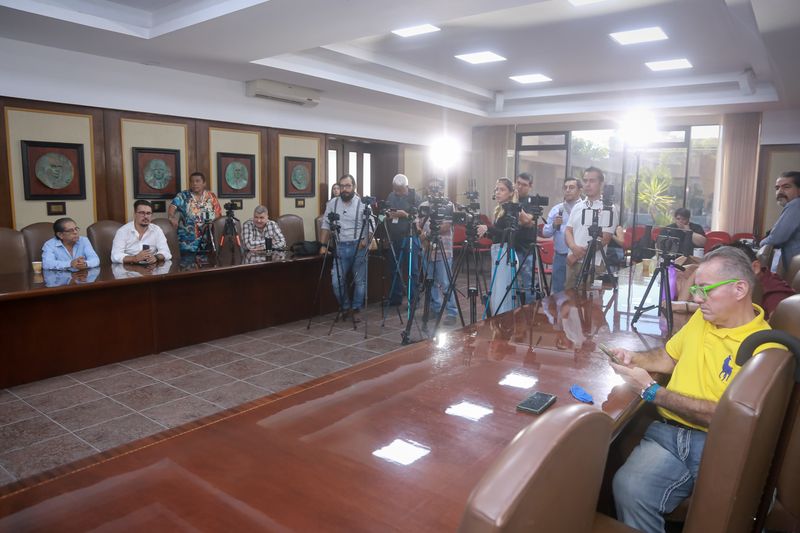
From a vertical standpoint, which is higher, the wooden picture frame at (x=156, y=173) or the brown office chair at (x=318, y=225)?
the wooden picture frame at (x=156, y=173)

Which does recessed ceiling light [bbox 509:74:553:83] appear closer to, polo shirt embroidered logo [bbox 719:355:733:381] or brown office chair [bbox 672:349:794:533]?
polo shirt embroidered logo [bbox 719:355:733:381]

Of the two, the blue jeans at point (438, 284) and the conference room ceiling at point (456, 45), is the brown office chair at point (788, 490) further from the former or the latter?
the blue jeans at point (438, 284)

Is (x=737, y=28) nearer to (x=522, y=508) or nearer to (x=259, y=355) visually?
(x=259, y=355)

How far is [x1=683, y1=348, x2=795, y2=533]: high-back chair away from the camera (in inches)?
Result: 42.6

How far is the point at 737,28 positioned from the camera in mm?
4848

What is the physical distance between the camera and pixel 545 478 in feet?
2.33

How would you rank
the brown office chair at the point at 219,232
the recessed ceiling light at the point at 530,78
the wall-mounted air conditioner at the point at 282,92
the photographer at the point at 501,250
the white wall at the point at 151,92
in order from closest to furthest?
the photographer at the point at 501,250 < the white wall at the point at 151,92 < the brown office chair at the point at 219,232 < the wall-mounted air conditioner at the point at 282,92 < the recessed ceiling light at the point at 530,78

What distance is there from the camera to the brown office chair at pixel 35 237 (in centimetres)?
468

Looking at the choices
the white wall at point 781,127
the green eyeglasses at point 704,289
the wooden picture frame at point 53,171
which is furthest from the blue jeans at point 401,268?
the white wall at point 781,127

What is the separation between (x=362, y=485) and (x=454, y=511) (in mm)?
209

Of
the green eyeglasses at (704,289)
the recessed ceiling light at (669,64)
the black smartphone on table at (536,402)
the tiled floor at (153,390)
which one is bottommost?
the tiled floor at (153,390)

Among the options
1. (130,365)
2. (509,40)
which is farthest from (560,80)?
(130,365)

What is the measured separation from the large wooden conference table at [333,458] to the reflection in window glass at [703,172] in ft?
26.3

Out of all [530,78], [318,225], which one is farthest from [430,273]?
[530,78]
